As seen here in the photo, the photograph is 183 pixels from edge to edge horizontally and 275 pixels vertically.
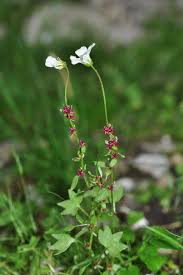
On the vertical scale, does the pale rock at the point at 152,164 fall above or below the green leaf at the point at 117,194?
below

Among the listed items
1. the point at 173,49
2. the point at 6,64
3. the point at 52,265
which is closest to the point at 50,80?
the point at 6,64

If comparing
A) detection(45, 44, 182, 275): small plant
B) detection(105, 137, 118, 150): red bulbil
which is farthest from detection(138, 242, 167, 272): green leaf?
detection(105, 137, 118, 150): red bulbil

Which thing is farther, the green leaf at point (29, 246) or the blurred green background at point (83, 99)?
the blurred green background at point (83, 99)

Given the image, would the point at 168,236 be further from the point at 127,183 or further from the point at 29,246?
the point at 127,183

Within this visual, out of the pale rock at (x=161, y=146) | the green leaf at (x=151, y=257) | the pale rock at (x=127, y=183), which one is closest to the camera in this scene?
the green leaf at (x=151, y=257)

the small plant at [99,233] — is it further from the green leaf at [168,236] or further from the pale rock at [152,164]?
the pale rock at [152,164]

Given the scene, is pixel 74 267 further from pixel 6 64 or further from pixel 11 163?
pixel 6 64

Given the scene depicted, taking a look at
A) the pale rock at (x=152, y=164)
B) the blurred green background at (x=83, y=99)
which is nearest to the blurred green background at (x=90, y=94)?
the blurred green background at (x=83, y=99)
